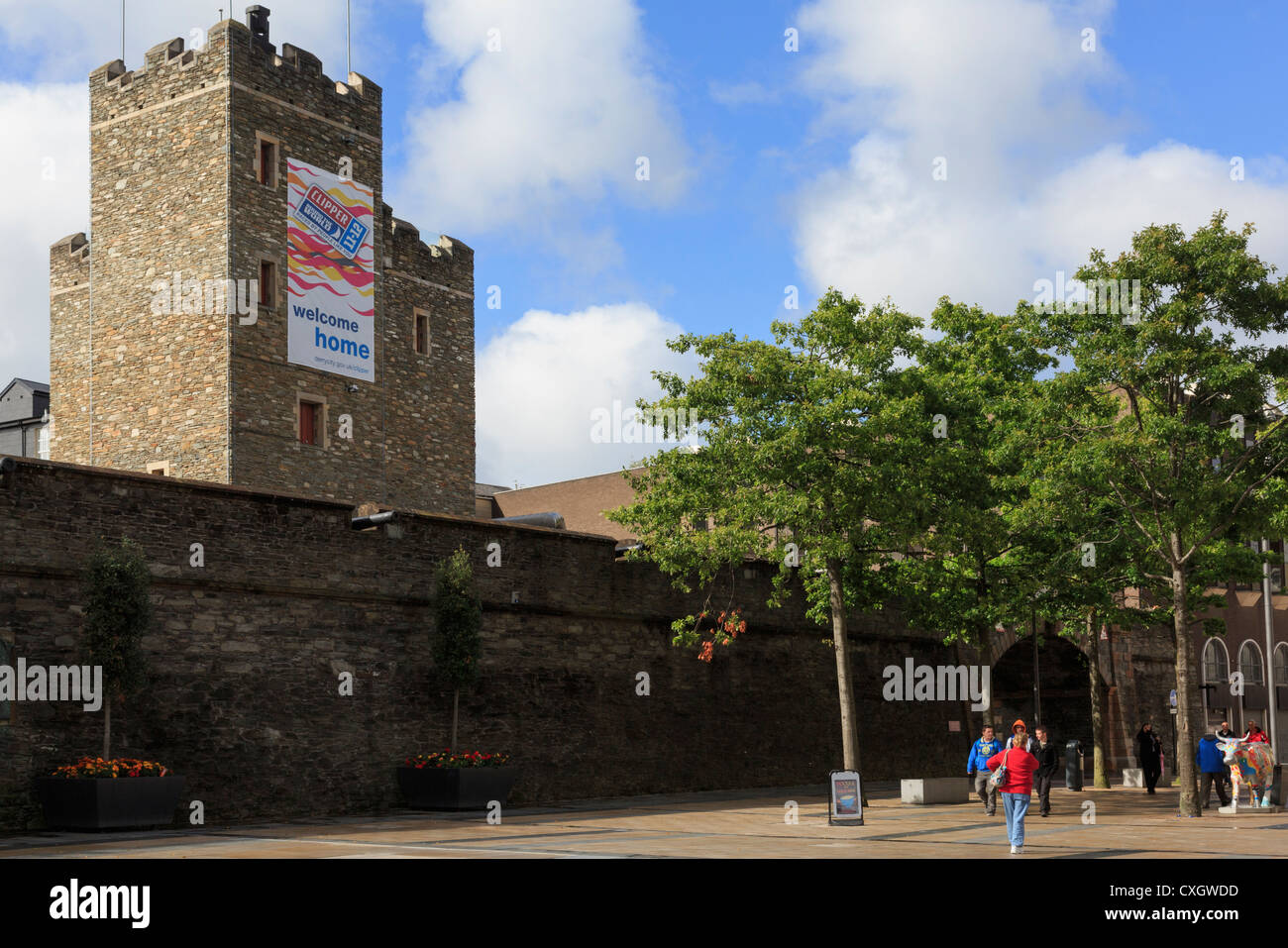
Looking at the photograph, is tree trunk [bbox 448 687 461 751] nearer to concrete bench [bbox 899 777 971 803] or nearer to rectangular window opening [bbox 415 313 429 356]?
concrete bench [bbox 899 777 971 803]

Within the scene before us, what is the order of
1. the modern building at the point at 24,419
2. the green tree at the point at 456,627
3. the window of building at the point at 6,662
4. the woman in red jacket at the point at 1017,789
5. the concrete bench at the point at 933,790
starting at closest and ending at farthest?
1. the woman in red jacket at the point at 1017,789
2. the window of building at the point at 6,662
3. the green tree at the point at 456,627
4. the concrete bench at the point at 933,790
5. the modern building at the point at 24,419

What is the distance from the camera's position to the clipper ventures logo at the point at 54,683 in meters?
19.3

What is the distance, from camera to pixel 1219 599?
31062 millimetres

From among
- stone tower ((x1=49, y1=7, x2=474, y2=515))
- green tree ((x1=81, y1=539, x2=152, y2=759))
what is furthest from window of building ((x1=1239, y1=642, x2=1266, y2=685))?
green tree ((x1=81, y1=539, x2=152, y2=759))

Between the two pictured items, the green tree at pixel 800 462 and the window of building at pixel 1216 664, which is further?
the window of building at pixel 1216 664

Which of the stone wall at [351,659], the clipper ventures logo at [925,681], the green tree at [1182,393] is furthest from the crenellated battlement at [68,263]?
the green tree at [1182,393]

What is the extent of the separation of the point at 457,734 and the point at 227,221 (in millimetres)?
15744

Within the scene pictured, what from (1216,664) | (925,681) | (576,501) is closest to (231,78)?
(925,681)

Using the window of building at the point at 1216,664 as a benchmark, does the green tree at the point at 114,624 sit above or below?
above

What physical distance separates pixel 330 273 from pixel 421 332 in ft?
20.2

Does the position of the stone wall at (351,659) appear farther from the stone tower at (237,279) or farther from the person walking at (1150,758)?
the stone tower at (237,279)

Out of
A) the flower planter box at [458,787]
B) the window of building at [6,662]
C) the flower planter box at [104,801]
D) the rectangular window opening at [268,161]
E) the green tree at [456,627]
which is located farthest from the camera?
the rectangular window opening at [268,161]

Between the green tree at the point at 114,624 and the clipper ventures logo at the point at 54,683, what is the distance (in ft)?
0.46

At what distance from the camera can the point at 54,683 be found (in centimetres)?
1966
